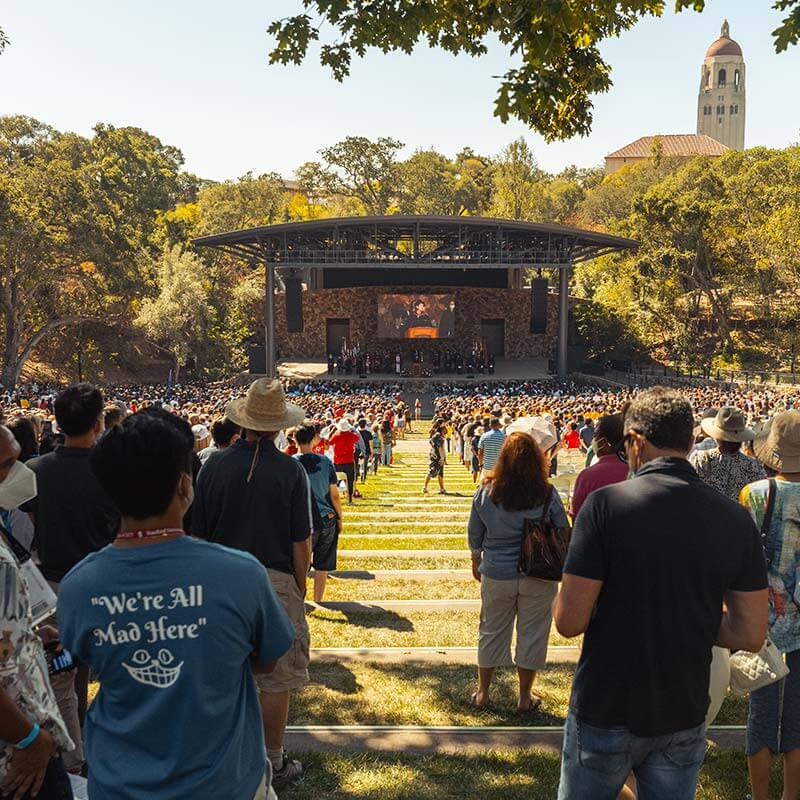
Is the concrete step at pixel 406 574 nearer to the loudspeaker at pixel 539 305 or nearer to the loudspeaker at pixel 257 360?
the loudspeaker at pixel 257 360

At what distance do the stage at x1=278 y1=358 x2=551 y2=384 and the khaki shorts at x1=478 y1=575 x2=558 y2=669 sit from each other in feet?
96.2

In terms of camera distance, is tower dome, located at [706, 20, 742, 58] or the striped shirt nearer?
the striped shirt

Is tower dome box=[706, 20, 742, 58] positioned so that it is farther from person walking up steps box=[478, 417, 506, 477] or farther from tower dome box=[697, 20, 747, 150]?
person walking up steps box=[478, 417, 506, 477]

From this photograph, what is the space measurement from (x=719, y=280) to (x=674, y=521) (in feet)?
132

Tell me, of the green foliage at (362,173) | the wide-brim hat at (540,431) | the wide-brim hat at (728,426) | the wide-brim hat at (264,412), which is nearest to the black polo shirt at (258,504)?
the wide-brim hat at (264,412)

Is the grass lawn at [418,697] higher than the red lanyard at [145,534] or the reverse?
the reverse

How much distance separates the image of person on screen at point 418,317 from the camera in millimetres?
37188

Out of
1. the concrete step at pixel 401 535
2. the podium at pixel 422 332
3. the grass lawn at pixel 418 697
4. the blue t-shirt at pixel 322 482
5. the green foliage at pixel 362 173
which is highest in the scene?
the green foliage at pixel 362 173

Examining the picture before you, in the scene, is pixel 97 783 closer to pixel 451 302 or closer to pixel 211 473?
pixel 211 473

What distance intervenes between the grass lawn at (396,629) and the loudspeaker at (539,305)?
32.3 m

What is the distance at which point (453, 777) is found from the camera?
9.55ft

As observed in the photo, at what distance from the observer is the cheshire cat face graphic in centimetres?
170

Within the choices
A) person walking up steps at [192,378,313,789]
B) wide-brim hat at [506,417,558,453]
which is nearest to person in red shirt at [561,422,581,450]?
wide-brim hat at [506,417,558,453]

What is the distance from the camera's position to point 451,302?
37.1m
